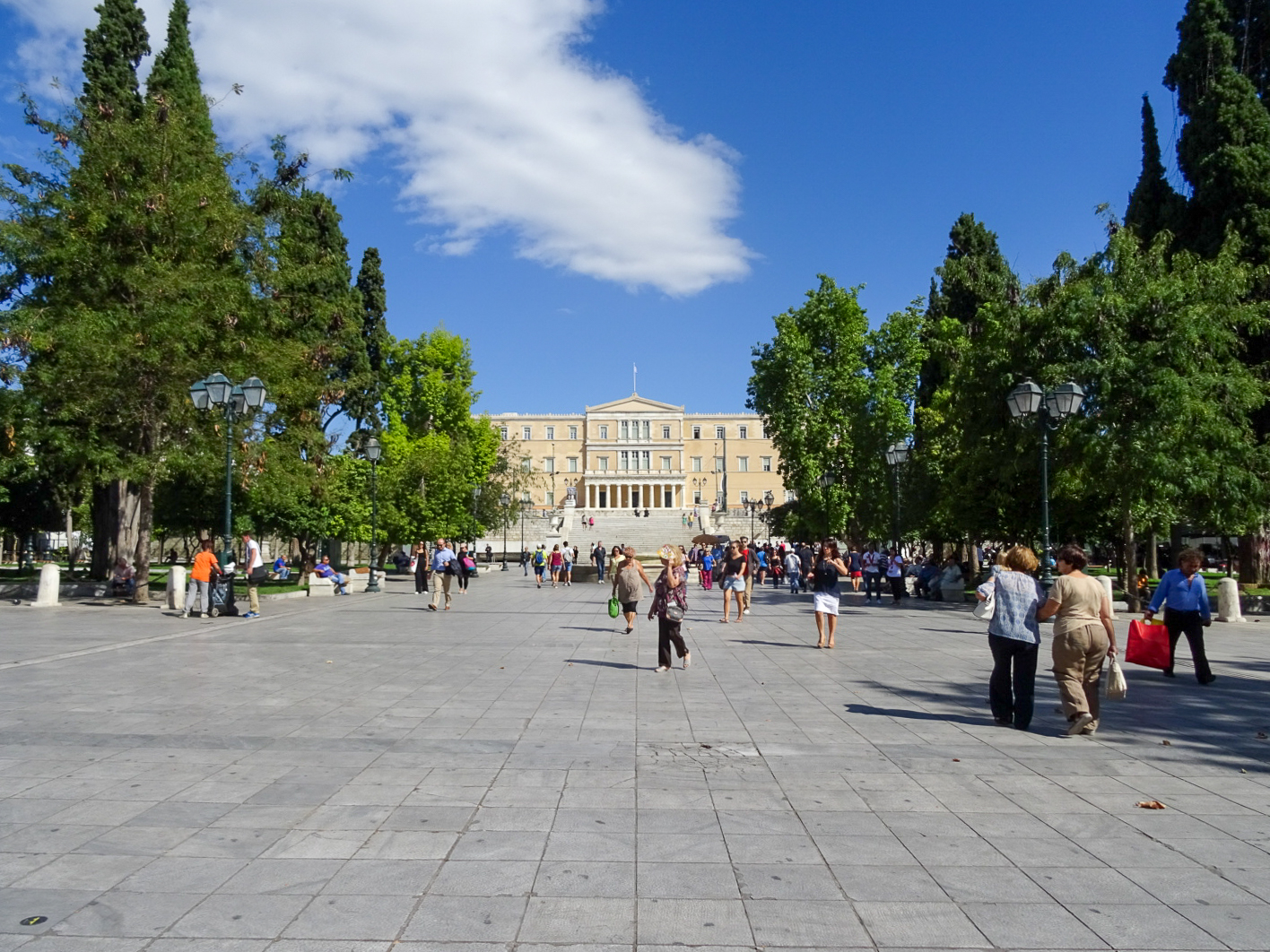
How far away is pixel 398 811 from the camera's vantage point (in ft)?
18.6

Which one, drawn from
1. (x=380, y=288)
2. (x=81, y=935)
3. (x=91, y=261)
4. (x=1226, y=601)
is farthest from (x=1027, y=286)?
(x=380, y=288)

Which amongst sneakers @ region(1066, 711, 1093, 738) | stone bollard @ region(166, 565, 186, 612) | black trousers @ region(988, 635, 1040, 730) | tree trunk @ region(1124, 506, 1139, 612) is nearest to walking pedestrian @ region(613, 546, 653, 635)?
black trousers @ region(988, 635, 1040, 730)

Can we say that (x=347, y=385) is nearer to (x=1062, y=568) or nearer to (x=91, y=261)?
(x=91, y=261)

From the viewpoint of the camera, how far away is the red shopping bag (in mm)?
Answer: 10820

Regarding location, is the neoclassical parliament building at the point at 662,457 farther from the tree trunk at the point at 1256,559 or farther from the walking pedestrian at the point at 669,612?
the walking pedestrian at the point at 669,612

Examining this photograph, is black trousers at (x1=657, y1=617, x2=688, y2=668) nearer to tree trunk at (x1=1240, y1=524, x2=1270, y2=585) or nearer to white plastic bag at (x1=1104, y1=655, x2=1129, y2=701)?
white plastic bag at (x1=1104, y1=655, x2=1129, y2=701)

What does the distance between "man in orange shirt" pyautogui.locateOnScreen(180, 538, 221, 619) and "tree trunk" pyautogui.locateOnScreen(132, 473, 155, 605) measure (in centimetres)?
413

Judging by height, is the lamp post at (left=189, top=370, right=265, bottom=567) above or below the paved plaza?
above

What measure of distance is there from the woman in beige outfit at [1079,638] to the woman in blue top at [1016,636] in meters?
0.20

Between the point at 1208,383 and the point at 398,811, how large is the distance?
844 inches

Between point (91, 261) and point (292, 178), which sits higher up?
point (292, 178)

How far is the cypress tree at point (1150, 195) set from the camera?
3098cm

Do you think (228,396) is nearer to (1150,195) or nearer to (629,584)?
(629,584)

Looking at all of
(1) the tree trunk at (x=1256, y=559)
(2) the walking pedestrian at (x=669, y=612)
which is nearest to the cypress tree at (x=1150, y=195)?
(1) the tree trunk at (x=1256, y=559)
